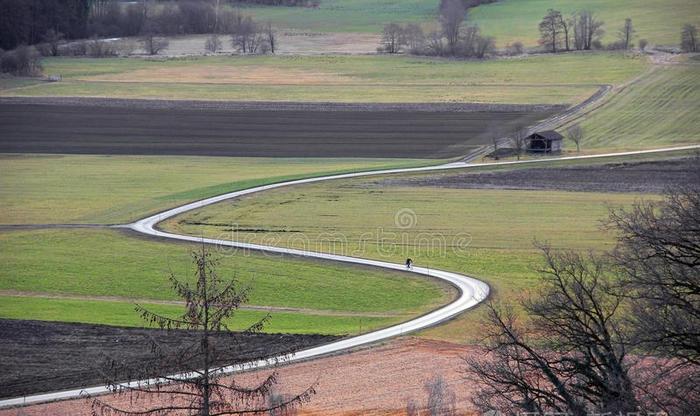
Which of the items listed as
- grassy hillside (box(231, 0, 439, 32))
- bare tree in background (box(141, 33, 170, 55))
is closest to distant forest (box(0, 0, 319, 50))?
bare tree in background (box(141, 33, 170, 55))

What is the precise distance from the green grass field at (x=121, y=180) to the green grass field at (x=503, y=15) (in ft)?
226

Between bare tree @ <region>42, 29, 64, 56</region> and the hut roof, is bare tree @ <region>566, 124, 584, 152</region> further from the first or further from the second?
bare tree @ <region>42, 29, 64, 56</region>

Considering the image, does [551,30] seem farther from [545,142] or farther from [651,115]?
[545,142]

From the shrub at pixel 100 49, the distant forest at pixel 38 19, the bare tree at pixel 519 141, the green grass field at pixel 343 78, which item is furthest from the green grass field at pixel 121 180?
the shrub at pixel 100 49

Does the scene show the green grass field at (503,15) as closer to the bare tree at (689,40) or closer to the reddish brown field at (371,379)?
the bare tree at (689,40)

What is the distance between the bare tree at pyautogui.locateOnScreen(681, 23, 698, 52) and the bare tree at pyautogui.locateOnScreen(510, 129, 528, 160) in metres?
45.0

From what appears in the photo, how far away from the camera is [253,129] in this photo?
92000 mm

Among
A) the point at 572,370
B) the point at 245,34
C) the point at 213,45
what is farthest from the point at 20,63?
the point at 572,370

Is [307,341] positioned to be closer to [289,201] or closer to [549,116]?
[289,201]

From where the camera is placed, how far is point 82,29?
491ft

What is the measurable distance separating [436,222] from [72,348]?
2702 centimetres

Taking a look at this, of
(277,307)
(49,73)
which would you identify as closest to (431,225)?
(277,307)

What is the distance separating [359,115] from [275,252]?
46626mm

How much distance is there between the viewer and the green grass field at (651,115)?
281 feet
